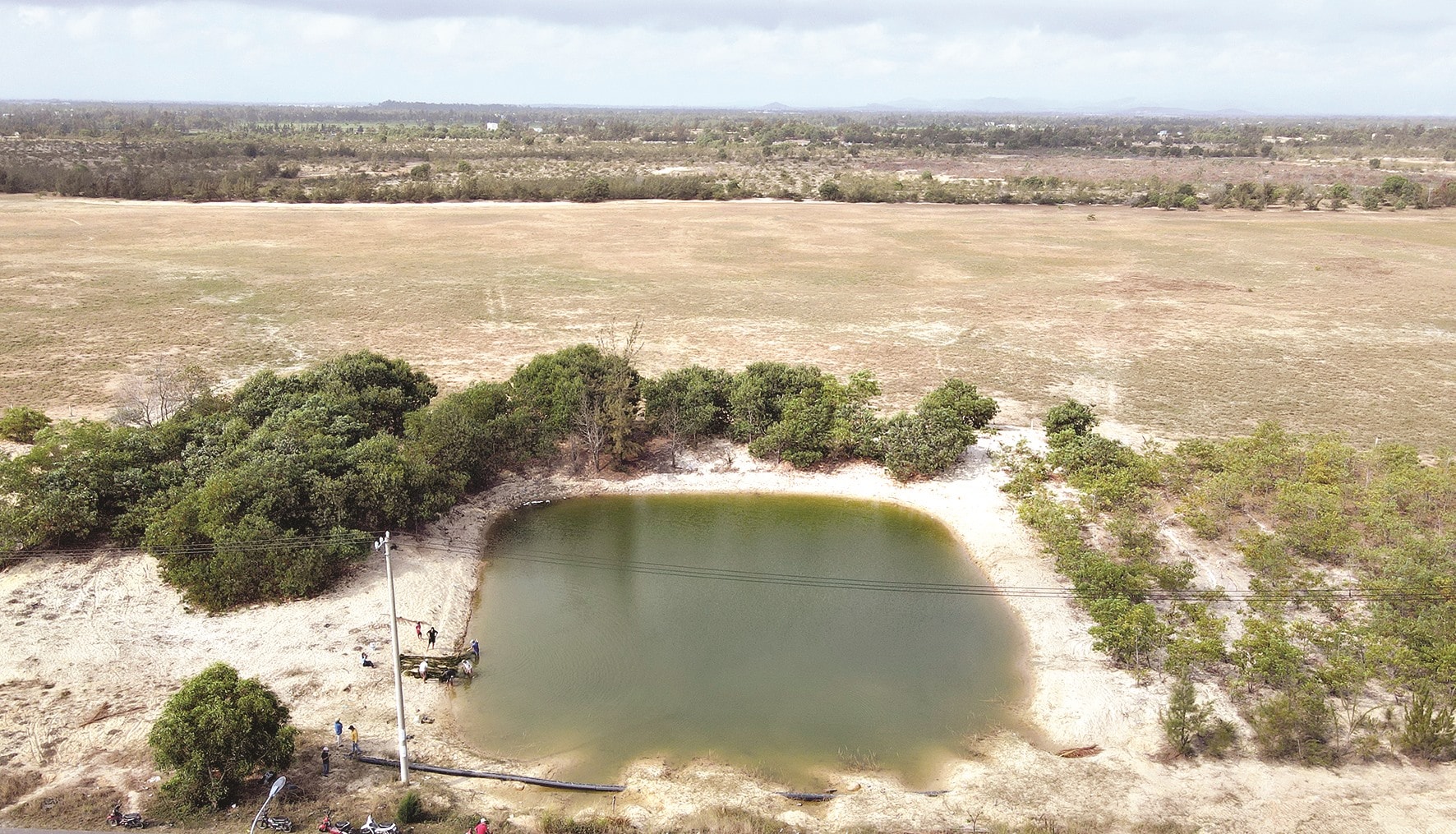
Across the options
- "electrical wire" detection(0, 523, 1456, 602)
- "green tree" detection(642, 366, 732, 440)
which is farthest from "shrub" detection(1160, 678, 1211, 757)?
"green tree" detection(642, 366, 732, 440)

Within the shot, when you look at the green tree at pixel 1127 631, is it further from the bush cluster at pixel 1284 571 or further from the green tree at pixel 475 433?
the green tree at pixel 475 433

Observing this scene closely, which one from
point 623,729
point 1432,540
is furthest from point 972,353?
point 623,729

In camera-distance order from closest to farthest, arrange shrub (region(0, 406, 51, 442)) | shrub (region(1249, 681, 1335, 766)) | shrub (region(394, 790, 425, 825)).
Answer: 1. shrub (region(394, 790, 425, 825))
2. shrub (region(1249, 681, 1335, 766))
3. shrub (region(0, 406, 51, 442))

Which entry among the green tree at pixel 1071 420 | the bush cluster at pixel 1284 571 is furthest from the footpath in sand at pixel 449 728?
the green tree at pixel 1071 420

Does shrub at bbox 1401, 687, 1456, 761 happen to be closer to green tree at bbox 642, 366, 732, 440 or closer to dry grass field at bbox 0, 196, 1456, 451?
dry grass field at bbox 0, 196, 1456, 451

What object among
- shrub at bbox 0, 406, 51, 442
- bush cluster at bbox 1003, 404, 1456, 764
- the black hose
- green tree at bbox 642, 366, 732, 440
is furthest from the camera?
green tree at bbox 642, 366, 732, 440
